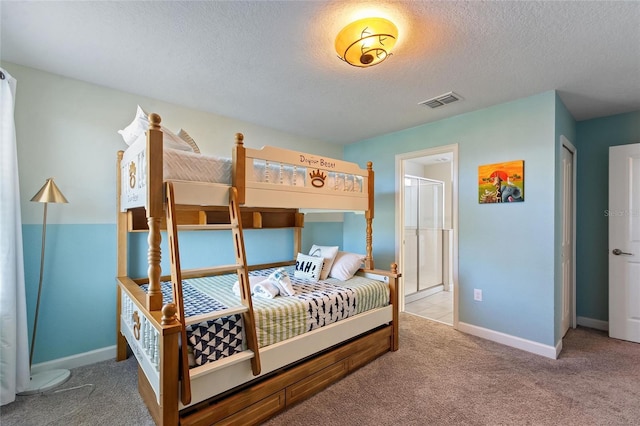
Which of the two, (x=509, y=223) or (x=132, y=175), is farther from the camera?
(x=509, y=223)

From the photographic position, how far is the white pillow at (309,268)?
289 cm

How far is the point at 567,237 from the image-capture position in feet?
10.2

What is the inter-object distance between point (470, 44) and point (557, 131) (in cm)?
148

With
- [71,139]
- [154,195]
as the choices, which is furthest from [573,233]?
[71,139]

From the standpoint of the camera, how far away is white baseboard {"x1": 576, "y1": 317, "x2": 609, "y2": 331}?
3.14 m

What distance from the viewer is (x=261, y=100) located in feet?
9.04

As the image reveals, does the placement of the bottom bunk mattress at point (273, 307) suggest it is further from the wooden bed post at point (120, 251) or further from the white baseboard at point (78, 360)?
the white baseboard at point (78, 360)

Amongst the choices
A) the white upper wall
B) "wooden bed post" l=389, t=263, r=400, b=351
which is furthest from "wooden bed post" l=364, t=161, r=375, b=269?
the white upper wall

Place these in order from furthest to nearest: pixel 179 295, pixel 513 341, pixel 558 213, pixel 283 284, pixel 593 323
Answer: pixel 593 323
pixel 513 341
pixel 558 213
pixel 283 284
pixel 179 295

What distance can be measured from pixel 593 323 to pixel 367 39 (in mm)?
4038

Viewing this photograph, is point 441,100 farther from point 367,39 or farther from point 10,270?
point 10,270

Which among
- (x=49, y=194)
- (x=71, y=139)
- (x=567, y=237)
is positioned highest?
(x=71, y=139)

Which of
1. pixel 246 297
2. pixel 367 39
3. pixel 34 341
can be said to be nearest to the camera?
pixel 367 39

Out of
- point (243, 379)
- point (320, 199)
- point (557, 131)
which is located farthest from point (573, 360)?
point (243, 379)
